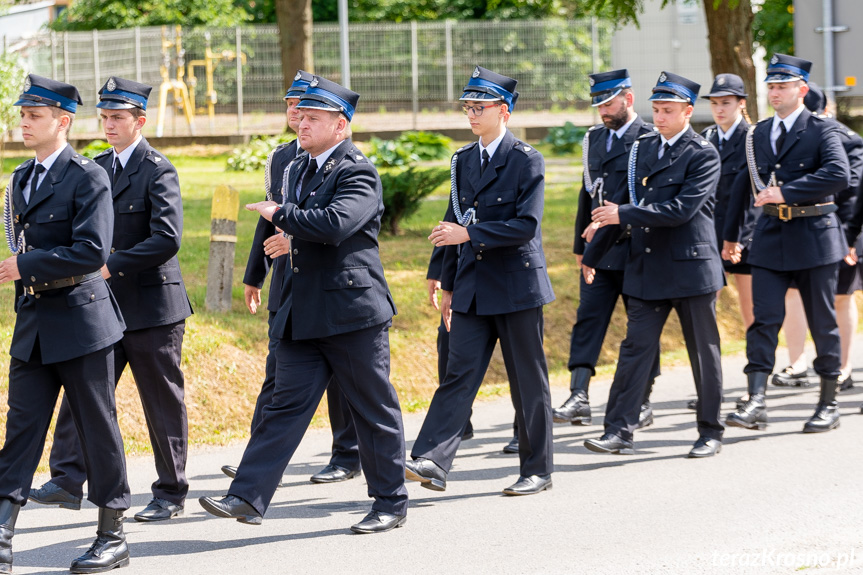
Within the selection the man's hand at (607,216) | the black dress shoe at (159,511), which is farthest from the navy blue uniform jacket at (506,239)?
the black dress shoe at (159,511)

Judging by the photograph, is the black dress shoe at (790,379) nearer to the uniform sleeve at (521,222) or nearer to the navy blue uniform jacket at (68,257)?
the uniform sleeve at (521,222)

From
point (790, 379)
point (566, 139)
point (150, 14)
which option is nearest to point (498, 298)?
point (790, 379)

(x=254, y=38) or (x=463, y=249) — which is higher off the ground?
(x=254, y=38)

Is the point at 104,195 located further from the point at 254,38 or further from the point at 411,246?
the point at 254,38

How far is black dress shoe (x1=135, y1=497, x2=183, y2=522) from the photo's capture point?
6.26 metres

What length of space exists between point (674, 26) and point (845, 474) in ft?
59.1

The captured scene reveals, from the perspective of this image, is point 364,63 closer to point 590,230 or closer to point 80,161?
point 590,230

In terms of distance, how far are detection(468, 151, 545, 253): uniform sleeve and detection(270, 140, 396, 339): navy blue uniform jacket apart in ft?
2.26

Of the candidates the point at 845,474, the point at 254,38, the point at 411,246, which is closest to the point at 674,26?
the point at 254,38

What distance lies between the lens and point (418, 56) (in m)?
24.2

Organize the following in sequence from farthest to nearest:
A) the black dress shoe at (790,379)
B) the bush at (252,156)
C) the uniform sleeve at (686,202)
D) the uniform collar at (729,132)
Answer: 1. the bush at (252,156)
2. the black dress shoe at (790,379)
3. the uniform collar at (729,132)
4. the uniform sleeve at (686,202)

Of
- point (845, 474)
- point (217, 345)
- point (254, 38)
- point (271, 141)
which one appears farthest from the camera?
point (254, 38)

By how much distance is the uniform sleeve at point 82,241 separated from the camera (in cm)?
530

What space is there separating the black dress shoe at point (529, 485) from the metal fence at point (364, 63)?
17.2 metres
